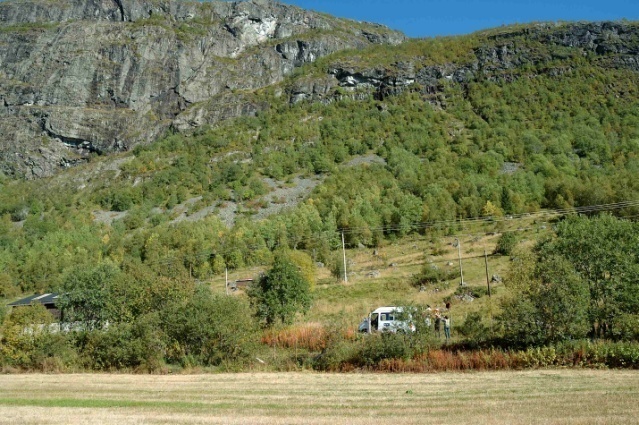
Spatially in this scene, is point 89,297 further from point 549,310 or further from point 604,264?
point 604,264

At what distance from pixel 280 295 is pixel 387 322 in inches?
496

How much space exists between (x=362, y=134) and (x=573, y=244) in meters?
127

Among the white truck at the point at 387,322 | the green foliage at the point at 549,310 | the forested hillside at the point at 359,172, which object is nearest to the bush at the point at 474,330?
the green foliage at the point at 549,310

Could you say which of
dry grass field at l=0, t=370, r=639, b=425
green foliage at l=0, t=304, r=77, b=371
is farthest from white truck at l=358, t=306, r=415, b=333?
green foliage at l=0, t=304, r=77, b=371

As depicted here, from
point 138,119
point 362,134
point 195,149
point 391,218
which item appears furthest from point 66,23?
point 391,218

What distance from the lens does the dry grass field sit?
10.8 meters

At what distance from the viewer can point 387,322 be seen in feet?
79.5

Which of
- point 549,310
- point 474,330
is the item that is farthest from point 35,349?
point 549,310

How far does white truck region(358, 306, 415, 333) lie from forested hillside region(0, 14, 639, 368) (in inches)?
158

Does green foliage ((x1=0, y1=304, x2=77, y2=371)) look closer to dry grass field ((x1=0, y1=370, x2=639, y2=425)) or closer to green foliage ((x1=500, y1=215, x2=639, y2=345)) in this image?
dry grass field ((x1=0, y1=370, x2=639, y2=425))

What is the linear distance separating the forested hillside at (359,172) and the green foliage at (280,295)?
577cm

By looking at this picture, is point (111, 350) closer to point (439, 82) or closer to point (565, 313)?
point (565, 313)

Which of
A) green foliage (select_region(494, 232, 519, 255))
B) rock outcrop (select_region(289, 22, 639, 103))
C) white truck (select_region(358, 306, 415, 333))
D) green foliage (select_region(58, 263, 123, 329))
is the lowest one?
white truck (select_region(358, 306, 415, 333))

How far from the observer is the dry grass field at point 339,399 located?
10836 millimetres
